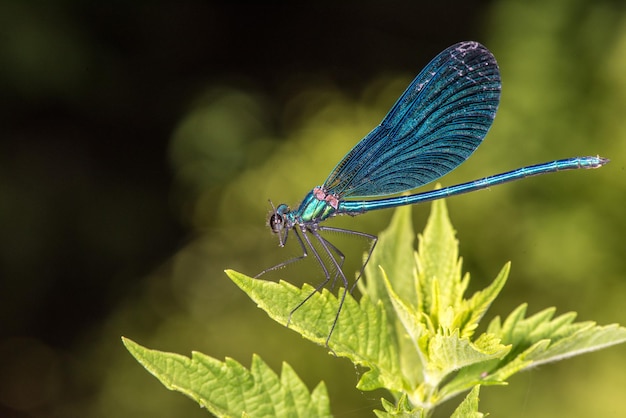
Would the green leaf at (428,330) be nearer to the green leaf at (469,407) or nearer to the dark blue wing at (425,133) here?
the green leaf at (469,407)

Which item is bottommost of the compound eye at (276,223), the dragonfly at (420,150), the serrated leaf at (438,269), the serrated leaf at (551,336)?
the serrated leaf at (551,336)

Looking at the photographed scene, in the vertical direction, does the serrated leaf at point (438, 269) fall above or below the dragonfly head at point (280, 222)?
below

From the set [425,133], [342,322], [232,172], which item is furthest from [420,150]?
[232,172]

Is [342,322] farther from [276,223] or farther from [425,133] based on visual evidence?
[425,133]

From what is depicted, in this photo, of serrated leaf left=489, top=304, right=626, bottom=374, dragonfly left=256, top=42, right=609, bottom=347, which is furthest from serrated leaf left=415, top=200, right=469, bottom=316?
dragonfly left=256, top=42, right=609, bottom=347

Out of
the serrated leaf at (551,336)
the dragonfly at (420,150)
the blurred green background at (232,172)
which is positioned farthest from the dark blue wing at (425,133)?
the blurred green background at (232,172)

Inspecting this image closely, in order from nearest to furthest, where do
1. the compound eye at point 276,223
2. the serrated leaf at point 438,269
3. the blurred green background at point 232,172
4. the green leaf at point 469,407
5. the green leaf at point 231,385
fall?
the green leaf at point 469,407 < the green leaf at point 231,385 < the serrated leaf at point 438,269 < the compound eye at point 276,223 < the blurred green background at point 232,172
